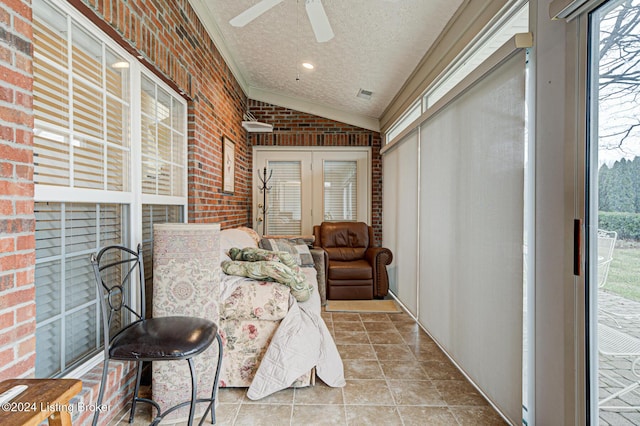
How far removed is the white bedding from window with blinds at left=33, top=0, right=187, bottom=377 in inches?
29.3

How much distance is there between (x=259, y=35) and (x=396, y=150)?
6.91ft

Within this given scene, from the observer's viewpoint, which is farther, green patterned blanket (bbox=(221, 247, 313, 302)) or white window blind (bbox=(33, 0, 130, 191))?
green patterned blanket (bbox=(221, 247, 313, 302))

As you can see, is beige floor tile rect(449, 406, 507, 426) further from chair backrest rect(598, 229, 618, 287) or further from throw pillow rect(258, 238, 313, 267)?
throw pillow rect(258, 238, 313, 267)

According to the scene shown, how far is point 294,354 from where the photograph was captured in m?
2.05

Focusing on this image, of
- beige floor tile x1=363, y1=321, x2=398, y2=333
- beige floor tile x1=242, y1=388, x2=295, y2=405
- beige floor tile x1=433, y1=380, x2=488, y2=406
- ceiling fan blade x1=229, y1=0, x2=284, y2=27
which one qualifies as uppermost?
ceiling fan blade x1=229, y1=0, x2=284, y2=27

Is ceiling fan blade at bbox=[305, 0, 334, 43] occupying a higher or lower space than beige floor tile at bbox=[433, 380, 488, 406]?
higher

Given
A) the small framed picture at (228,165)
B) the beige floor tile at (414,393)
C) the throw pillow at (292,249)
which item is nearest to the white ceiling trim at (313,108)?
the small framed picture at (228,165)

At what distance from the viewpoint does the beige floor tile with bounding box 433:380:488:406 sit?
2.00 meters

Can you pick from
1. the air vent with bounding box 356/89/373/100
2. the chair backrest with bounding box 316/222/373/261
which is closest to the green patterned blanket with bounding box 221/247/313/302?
the chair backrest with bounding box 316/222/373/261

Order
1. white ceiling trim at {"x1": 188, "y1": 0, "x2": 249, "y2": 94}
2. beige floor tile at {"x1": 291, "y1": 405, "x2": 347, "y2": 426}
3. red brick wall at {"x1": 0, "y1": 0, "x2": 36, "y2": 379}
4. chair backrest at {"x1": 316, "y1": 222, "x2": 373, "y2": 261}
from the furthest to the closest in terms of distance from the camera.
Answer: chair backrest at {"x1": 316, "y1": 222, "x2": 373, "y2": 261} < white ceiling trim at {"x1": 188, "y1": 0, "x2": 249, "y2": 94} < beige floor tile at {"x1": 291, "y1": 405, "x2": 347, "y2": 426} < red brick wall at {"x1": 0, "y1": 0, "x2": 36, "y2": 379}

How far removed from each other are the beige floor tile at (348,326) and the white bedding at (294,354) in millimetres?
972

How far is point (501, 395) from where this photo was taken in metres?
1.84

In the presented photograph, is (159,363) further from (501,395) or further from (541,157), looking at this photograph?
(541,157)

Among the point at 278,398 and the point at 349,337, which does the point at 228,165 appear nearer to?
the point at 349,337
